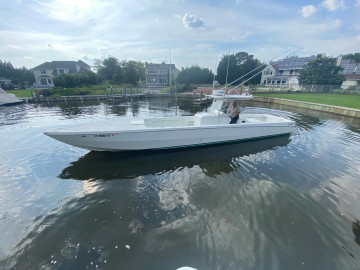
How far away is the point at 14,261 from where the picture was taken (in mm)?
2826

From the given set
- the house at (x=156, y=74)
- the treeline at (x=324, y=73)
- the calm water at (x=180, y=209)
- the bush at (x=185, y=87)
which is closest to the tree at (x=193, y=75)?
the bush at (x=185, y=87)

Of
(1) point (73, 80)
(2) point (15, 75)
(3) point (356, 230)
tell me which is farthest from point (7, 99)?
(2) point (15, 75)

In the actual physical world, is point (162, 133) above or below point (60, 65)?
below

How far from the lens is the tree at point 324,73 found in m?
32.0

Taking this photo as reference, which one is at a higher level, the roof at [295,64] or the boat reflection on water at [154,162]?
the roof at [295,64]

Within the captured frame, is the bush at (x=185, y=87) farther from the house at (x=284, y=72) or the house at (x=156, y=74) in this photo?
the house at (x=284, y=72)

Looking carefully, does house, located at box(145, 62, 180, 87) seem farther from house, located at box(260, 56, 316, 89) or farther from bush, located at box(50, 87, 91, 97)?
house, located at box(260, 56, 316, 89)

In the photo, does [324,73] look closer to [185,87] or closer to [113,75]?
[185,87]

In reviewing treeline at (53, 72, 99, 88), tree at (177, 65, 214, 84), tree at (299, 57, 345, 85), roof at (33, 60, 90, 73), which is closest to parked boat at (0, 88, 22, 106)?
treeline at (53, 72, 99, 88)

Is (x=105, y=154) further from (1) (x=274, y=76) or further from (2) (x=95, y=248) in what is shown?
(1) (x=274, y=76)

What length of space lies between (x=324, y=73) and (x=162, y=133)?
4173cm

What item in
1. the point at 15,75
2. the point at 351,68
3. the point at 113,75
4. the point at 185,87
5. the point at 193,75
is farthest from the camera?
the point at 15,75

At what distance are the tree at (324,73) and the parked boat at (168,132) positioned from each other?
113ft

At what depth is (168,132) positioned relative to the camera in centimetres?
629
